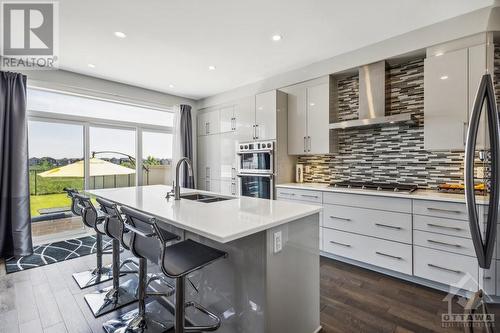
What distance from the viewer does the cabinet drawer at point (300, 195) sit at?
3.15 metres

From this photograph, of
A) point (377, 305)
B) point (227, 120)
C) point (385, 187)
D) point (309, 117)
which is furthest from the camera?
point (227, 120)

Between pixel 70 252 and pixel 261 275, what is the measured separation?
325 cm

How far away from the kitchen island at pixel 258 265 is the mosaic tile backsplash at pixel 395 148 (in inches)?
73.6

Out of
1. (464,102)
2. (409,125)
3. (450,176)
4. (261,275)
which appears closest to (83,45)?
(261,275)

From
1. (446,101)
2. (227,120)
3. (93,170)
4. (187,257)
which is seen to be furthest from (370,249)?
(93,170)

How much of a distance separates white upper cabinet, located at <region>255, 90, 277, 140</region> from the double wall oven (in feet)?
0.50

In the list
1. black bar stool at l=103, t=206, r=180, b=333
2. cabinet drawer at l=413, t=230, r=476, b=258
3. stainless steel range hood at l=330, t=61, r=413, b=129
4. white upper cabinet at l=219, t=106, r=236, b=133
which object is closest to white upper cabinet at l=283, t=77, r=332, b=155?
stainless steel range hood at l=330, t=61, r=413, b=129

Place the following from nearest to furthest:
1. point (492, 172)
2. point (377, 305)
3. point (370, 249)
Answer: point (492, 172), point (377, 305), point (370, 249)

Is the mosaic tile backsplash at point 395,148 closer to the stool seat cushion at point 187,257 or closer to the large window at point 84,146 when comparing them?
the stool seat cushion at point 187,257

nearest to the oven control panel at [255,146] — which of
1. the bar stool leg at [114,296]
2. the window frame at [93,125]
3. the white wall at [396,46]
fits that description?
the white wall at [396,46]

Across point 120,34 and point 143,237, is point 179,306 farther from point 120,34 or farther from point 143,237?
Result: point 120,34

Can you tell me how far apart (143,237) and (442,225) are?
2.57 m

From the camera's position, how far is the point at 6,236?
125 inches

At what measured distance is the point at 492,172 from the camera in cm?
100
